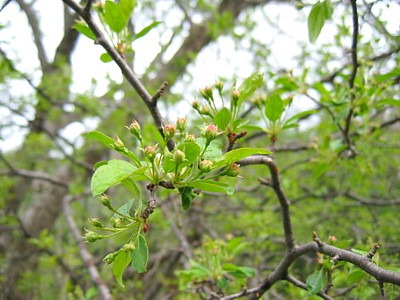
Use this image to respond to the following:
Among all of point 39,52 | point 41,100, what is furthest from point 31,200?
point 41,100

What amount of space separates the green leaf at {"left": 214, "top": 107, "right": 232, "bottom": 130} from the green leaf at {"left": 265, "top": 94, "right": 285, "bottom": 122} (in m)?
0.29

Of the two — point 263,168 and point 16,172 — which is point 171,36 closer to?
point 263,168

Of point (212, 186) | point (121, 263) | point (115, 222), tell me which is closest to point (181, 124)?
point (212, 186)

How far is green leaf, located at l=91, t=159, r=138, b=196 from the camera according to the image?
2.90ft

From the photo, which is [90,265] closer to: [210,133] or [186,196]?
[186,196]

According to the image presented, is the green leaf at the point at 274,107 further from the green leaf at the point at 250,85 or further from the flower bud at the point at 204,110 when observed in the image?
the flower bud at the point at 204,110

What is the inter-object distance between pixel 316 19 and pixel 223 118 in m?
0.52

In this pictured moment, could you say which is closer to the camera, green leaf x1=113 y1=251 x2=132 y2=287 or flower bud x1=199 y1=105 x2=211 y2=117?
green leaf x1=113 y1=251 x2=132 y2=287

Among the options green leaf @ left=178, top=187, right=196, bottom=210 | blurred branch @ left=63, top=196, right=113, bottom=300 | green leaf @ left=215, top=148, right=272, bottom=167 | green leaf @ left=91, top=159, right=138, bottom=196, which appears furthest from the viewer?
blurred branch @ left=63, top=196, right=113, bottom=300

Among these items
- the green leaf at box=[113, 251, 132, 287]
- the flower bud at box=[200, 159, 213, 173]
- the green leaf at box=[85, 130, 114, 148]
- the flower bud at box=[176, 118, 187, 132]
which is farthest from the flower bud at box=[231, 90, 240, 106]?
the green leaf at box=[113, 251, 132, 287]

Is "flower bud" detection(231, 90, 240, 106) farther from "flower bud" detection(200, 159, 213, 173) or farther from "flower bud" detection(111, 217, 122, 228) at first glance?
"flower bud" detection(111, 217, 122, 228)

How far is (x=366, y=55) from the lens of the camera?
2.34m

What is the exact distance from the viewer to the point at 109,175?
92 cm

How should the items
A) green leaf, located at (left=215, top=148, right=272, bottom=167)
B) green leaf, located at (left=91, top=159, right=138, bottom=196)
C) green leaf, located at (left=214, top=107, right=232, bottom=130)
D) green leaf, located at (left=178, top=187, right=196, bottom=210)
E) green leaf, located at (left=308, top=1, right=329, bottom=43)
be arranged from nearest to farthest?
green leaf, located at (left=91, top=159, right=138, bottom=196)
green leaf, located at (left=215, top=148, right=272, bottom=167)
green leaf, located at (left=178, top=187, right=196, bottom=210)
green leaf, located at (left=214, top=107, right=232, bottom=130)
green leaf, located at (left=308, top=1, right=329, bottom=43)
